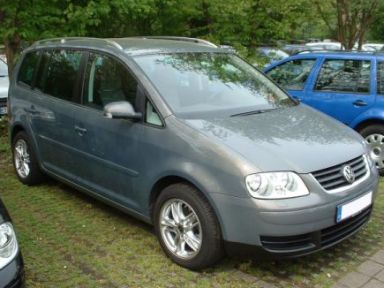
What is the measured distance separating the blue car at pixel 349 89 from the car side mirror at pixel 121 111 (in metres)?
3.49

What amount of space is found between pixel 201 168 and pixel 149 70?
1.16m

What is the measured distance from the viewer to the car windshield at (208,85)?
14.1 ft

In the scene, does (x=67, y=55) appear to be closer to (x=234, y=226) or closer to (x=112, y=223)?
(x=112, y=223)

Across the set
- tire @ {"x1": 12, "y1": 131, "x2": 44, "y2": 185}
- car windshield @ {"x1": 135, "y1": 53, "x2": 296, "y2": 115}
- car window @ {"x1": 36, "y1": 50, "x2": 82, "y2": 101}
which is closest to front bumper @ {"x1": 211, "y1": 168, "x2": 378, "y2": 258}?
car windshield @ {"x1": 135, "y1": 53, "x2": 296, "y2": 115}

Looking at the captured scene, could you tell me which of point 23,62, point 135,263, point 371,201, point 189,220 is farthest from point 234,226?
point 23,62

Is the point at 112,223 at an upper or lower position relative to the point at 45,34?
lower

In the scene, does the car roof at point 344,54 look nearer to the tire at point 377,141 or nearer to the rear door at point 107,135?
the tire at point 377,141

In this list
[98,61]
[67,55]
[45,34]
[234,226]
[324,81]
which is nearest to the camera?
[234,226]

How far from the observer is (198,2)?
338 inches

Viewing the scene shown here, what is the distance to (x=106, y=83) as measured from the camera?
4703mm

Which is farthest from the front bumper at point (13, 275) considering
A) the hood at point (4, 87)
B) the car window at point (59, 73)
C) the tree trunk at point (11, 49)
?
the hood at point (4, 87)

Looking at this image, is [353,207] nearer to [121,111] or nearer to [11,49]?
[121,111]

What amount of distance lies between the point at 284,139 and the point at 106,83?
5.84 feet

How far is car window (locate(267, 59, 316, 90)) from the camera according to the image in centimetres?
720
